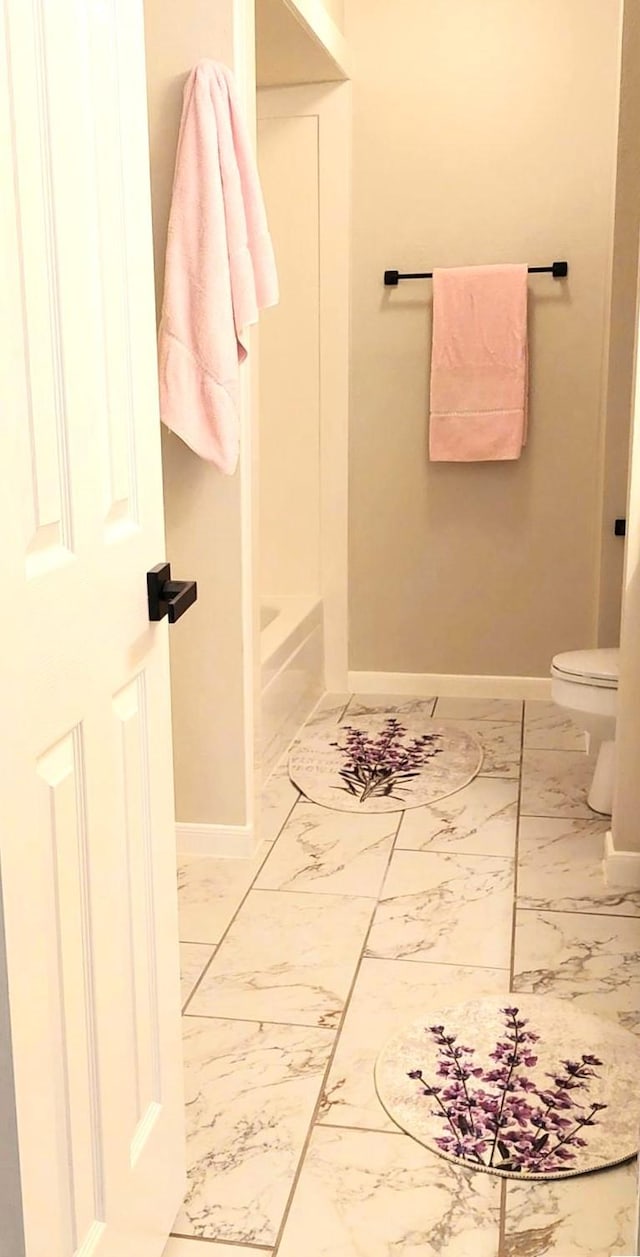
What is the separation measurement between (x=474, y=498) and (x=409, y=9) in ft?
5.43

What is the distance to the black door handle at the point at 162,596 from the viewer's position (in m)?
1.45

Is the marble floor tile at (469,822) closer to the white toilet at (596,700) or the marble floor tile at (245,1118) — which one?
the white toilet at (596,700)

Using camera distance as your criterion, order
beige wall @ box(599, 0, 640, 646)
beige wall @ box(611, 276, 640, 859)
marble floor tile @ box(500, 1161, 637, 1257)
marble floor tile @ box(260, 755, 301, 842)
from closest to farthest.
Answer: marble floor tile @ box(500, 1161, 637, 1257)
beige wall @ box(611, 276, 640, 859)
marble floor tile @ box(260, 755, 301, 842)
beige wall @ box(599, 0, 640, 646)

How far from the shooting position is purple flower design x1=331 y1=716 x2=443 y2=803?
3.37 metres

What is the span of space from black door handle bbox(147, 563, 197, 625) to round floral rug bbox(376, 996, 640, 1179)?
975 mm

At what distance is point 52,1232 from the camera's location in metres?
1.17

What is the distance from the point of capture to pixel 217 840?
2.91 m

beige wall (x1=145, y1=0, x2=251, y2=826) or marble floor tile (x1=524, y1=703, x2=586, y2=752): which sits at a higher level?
Result: beige wall (x1=145, y1=0, x2=251, y2=826)

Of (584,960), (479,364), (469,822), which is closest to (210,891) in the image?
(469,822)

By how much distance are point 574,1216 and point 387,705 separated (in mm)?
2573

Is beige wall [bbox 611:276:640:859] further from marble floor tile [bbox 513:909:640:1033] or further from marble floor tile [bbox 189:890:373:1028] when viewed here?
marble floor tile [bbox 189:890:373:1028]

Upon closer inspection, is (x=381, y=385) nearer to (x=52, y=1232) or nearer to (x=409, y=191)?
(x=409, y=191)

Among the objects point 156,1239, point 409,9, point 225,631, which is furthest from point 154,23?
point 156,1239

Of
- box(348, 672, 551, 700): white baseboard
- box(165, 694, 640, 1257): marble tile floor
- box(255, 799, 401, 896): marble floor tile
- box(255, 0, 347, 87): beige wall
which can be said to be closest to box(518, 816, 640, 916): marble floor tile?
box(165, 694, 640, 1257): marble tile floor
